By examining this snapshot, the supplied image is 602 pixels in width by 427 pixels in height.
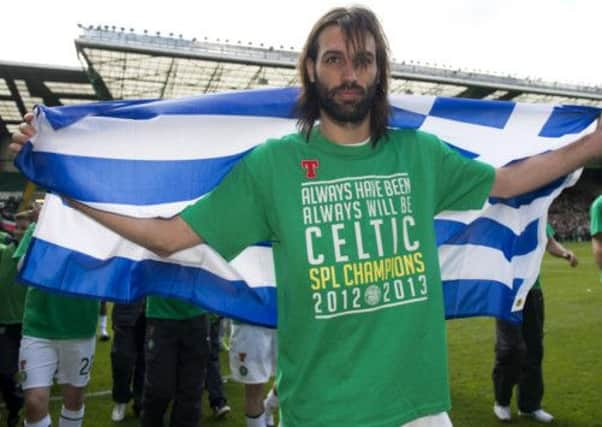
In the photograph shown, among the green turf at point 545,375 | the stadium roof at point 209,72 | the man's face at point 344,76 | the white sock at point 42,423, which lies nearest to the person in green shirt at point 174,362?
the white sock at point 42,423

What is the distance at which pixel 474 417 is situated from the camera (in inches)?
218

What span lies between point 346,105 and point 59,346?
3284 millimetres

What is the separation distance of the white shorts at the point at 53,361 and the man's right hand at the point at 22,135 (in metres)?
2.59

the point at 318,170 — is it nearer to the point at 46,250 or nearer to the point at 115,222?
the point at 115,222

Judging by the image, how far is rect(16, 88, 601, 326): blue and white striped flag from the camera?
9.34 ft

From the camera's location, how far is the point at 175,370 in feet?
14.0

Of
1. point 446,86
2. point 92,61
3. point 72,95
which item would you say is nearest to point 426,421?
point 92,61

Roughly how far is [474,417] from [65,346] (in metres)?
3.37

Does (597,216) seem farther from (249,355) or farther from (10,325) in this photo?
(10,325)

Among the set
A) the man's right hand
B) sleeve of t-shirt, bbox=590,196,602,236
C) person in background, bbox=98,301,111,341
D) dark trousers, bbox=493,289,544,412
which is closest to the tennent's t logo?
the man's right hand

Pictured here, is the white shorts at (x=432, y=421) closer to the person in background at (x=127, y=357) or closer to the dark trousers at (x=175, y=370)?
the dark trousers at (x=175, y=370)

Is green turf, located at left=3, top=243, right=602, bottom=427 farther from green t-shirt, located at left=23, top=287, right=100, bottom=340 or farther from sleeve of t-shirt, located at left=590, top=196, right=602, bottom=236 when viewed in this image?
sleeve of t-shirt, located at left=590, top=196, right=602, bottom=236

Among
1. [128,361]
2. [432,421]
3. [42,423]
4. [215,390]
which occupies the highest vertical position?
[432,421]

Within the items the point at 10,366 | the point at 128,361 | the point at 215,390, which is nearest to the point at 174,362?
the point at 215,390
